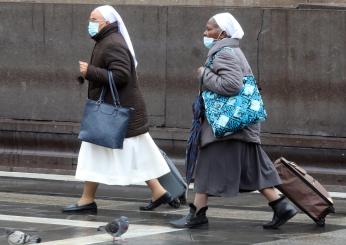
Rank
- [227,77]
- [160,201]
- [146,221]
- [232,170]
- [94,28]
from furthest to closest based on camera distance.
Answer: [160,201]
[94,28]
[146,221]
[232,170]
[227,77]

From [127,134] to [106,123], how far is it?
0.86ft

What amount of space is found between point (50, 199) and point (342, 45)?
3.65 meters

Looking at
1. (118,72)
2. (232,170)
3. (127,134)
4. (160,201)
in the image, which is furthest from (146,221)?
(118,72)

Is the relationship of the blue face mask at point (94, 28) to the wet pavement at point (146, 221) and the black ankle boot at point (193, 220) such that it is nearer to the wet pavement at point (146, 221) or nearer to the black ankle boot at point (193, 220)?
the wet pavement at point (146, 221)

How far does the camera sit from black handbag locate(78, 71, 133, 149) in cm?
884

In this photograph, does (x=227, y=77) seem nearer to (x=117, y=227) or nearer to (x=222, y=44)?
(x=222, y=44)

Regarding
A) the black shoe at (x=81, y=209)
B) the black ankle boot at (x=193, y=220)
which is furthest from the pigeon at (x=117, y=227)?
the black shoe at (x=81, y=209)

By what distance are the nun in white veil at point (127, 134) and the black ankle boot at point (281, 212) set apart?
134 cm

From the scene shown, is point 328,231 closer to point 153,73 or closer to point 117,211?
point 117,211

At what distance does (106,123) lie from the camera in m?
8.86

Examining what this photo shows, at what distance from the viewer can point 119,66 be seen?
891cm

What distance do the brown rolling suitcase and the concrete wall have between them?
2813 mm

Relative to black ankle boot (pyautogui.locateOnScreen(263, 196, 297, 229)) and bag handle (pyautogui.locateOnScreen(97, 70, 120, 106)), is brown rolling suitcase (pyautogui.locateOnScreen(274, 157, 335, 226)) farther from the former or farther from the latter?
bag handle (pyautogui.locateOnScreen(97, 70, 120, 106))

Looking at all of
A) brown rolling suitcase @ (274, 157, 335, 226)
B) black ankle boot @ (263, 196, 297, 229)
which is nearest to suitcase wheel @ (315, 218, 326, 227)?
brown rolling suitcase @ (274, 157, 335, 226)
